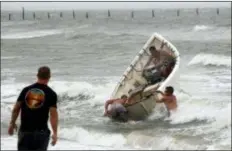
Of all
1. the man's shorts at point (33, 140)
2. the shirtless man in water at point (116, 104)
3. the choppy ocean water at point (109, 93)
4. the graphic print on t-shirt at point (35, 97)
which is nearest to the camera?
the graphic print on t-shirt at point (35, 97)

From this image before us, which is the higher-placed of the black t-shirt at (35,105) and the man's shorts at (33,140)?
the black t-shirt at (35,105)

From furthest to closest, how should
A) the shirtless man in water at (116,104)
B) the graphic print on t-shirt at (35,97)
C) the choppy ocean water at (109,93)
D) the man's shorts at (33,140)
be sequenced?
1. the shirtless man in water at (116,104)
2. the choppy ocean water at (109,93)
3. the man's shorts at (33,140)
4. the graphic print on t-shirt at (35,97)

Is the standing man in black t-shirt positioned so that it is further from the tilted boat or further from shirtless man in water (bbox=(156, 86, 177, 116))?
shirtless man in water (bbox=(156, 86, 177, 116))

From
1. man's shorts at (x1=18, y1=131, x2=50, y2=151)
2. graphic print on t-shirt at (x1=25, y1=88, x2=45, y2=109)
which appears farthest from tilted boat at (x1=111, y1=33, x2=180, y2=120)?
graphic print on t-shirt at (x1=25, y1=88, x2=45, y2=109)

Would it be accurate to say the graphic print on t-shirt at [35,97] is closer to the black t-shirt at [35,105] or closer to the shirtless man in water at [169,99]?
the black t-shirt at [35,105]

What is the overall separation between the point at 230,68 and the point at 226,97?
7.01m

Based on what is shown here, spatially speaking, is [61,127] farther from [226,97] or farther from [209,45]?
[209,45]

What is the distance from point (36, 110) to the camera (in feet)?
17.7

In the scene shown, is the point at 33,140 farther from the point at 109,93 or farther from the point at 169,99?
the point at 109,93

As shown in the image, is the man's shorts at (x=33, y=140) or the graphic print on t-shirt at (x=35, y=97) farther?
the man's shorts at (x=33, y=140)

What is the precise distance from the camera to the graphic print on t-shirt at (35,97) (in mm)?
5344

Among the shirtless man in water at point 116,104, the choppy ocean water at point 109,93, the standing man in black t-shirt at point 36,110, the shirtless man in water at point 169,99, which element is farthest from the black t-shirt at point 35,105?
the shirtless man in water at point 169,99

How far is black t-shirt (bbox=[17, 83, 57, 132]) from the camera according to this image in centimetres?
535

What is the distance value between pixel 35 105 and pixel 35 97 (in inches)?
3.5
